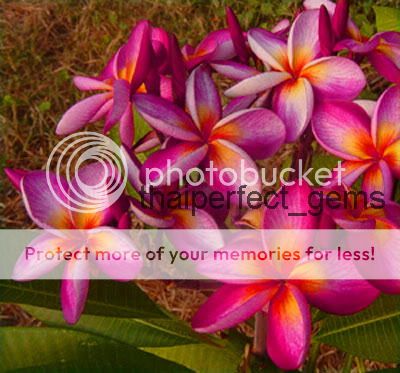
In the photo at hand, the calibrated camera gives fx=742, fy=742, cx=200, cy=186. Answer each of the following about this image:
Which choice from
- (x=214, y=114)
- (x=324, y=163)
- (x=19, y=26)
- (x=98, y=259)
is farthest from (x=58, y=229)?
(x=19, y=26)

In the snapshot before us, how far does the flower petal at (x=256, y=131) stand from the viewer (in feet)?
2.03

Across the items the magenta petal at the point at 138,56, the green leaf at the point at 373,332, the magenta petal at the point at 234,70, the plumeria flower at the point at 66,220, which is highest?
the magenta petal at the point at 138,56

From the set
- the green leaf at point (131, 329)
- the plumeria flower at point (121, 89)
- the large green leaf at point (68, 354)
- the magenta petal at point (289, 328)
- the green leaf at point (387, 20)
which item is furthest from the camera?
the green leaf at point (387, 20)

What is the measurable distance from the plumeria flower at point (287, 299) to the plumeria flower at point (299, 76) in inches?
3.1

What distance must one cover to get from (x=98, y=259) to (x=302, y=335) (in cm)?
17

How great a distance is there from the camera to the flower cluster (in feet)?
1.88

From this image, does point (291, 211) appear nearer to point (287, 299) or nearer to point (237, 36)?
point (287, 299)

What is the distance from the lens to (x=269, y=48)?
0.70 metres

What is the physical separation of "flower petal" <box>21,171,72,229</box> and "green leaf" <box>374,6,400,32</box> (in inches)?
31.1

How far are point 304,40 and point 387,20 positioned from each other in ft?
2.05

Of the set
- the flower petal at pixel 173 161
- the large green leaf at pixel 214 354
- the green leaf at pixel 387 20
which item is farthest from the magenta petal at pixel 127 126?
the green leaf at pixel 387 20

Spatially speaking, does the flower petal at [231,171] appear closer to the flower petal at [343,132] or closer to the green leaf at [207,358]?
the flower petal at [343,132]

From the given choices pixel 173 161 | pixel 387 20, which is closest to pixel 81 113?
pixel 173 161

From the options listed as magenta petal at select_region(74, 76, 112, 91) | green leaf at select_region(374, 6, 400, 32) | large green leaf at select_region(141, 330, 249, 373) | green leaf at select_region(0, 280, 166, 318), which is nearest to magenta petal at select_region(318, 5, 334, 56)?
magenta petal at select_region(74, 76, 112, 91)
